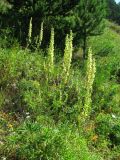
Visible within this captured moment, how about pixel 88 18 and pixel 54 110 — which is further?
pixel 88 18

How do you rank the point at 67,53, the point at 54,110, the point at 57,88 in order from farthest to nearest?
the point at 57,88 → the point at 54,110 → the point at 67,53

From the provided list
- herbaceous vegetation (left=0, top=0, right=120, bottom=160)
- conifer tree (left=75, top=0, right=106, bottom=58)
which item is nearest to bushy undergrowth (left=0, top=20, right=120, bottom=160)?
herbaceous vegetation (left=0, top=0, right=120, bottom=160)

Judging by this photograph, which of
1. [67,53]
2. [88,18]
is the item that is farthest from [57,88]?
[88,18]

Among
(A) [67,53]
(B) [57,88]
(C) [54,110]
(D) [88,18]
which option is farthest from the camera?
(D) [88,18]

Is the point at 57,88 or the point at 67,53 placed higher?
the point at 67,53

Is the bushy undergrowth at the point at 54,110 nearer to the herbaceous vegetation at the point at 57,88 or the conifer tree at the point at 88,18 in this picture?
the herbaceous vegetation at the point at 57,88

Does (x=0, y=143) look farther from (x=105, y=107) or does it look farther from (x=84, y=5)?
(x=84, y=5)

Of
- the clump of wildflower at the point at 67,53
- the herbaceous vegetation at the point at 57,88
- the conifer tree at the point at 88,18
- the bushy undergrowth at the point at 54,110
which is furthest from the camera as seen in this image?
the conifer tree at the point at 88,18

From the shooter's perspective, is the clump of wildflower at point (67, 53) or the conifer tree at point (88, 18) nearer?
the clump of wildflower at point (67, 53)

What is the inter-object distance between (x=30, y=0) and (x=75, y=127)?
20.8ft

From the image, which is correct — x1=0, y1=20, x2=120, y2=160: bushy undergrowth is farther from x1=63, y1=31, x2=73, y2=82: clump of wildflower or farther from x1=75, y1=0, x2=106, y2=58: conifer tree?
x1=75, y1=0, x2=106, y2=58: conifer tree

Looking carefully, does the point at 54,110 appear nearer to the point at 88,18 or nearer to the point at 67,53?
the point at 67,53

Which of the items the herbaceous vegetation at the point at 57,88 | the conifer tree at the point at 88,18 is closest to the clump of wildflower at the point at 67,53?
the herbaceous vegetation at the point at 57,88

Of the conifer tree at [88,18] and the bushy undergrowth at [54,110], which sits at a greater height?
the conifer tree at [88,18]
